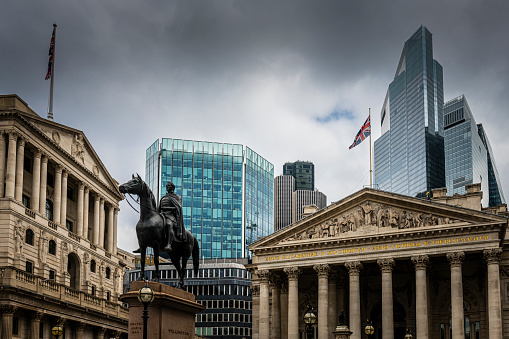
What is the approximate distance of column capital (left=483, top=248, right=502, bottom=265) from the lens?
6869cm

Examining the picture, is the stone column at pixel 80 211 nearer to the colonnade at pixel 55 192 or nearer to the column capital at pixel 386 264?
the colonnade at pixel 55 192

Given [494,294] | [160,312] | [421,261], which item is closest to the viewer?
[160,312]

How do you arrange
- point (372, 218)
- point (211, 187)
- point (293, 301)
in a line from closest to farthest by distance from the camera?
point (372, 218)
point (293, 301)
point (211, 187)

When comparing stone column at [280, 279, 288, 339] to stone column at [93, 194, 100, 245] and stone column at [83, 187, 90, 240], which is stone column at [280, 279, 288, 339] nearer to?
stone column at [93, 194, 100, 245]

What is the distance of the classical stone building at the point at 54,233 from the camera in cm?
5853

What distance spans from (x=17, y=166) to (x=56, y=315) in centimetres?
1376

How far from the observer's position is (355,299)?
74.0 meters

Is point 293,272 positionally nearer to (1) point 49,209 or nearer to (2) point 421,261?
(2) point 421,261

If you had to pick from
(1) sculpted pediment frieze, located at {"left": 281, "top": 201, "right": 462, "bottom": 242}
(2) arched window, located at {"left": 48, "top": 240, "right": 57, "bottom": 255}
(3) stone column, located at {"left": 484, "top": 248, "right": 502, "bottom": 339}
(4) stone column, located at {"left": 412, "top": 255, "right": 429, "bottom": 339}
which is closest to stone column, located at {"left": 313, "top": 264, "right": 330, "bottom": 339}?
(1) sculpted pediment frieze, located at {"left": 281, "top": 201, "right": 462, "bottom": 242}

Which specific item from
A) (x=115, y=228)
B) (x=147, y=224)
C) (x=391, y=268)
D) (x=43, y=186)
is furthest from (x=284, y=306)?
(x=147, y=224)

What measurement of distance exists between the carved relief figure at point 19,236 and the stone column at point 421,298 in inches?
1521

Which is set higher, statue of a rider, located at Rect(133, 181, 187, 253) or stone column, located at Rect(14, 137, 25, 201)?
stone column, located at Rect(14, 137, 25, 201)

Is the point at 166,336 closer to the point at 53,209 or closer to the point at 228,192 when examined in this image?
the point at 53,209

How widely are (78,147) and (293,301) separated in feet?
94.8
